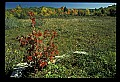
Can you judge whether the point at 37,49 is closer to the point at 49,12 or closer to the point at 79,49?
the point at 79,49

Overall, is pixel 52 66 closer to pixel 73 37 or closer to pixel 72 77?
pixel 72 77

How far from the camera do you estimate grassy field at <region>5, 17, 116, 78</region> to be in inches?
225

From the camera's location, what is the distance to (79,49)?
324 inches

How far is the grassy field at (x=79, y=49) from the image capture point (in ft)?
18.7

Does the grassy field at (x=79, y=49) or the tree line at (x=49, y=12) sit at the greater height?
the tree line at (x=49, y=12)

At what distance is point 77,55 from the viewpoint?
6688 millimetres

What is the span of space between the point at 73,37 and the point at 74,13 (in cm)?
588

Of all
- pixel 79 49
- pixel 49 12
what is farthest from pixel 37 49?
pixel 49 12

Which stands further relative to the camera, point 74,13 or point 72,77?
point 74,13

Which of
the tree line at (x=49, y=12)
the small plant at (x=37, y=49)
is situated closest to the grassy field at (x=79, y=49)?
the small plant at (x=37, y=49)

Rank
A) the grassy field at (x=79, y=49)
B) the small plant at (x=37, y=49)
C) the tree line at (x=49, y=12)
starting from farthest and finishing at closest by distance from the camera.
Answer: the tree line at (x=49, y=12) → the grassy field at (x=79, y=49) → the small plant at (x=37, y=49)

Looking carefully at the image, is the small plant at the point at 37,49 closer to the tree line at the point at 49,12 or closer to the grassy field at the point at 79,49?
the grassy field at the point at 79,49
